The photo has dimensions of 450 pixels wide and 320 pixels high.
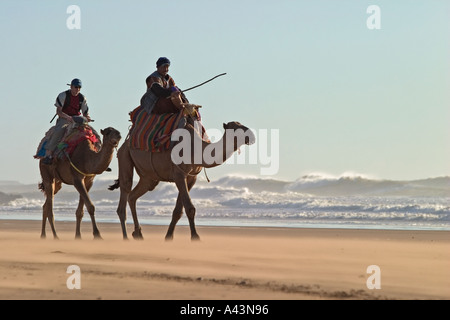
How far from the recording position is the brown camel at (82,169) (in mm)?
17984

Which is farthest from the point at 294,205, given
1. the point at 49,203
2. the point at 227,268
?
the point at 227,268

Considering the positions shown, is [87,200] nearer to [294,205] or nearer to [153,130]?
[153,130]

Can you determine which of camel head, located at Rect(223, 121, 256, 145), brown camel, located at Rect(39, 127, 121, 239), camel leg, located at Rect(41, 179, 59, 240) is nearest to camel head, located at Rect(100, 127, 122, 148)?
brown camel, located at Rect(39, 127, 121, 239)

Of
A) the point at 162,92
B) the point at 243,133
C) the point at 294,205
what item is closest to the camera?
the point at 243,133

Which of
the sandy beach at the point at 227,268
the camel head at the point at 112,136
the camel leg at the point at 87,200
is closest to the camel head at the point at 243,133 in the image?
the sandy beach at the point at 227,268

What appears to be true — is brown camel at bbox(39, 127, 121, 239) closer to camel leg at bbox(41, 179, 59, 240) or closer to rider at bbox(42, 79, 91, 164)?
camel leg at bbox(41, 179, 59, 240)

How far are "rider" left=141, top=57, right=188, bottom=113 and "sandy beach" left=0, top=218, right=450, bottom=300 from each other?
8.27 feet

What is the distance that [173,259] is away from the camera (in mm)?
13547

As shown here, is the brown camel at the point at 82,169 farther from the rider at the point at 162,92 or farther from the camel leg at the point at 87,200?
the rider at the point at 162,92

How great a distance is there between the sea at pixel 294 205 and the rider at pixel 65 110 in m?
7.73

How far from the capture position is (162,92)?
16.8 m

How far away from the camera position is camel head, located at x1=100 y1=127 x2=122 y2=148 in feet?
58.1

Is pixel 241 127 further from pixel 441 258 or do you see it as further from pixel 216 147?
pixel 441 258

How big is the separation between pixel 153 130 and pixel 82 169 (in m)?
2.34
